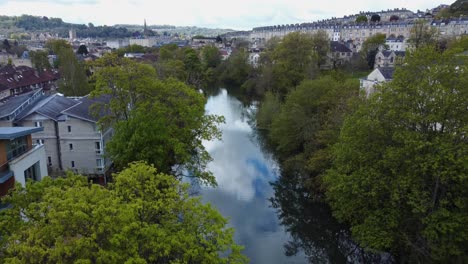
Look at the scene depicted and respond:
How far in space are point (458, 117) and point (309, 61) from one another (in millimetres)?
33956

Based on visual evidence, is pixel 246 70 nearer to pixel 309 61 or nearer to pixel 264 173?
pixel 309 61

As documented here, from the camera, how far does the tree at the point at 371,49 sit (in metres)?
62.3

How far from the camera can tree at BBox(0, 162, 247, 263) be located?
789cm

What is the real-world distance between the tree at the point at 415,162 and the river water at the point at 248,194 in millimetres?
5204

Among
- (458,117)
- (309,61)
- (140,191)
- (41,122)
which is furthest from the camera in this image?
(309,61)

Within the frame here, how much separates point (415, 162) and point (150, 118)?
1261cm

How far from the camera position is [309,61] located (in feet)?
150

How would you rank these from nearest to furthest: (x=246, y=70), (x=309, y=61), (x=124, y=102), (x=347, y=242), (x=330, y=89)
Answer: (x=347, y=242)
(x=124, y=102)
(x=330, y=89)
(x=309, y=61)
(x=246, y=70)

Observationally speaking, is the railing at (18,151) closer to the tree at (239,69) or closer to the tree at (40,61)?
the tree at (40,61)

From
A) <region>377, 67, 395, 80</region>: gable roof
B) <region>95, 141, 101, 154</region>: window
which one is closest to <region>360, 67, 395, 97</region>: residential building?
<region>377, 67, 395, 80</region>: gable roof

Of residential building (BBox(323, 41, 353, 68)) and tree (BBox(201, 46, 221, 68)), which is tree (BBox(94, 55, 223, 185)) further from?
tree (BBox(201, 46, 221, 68))

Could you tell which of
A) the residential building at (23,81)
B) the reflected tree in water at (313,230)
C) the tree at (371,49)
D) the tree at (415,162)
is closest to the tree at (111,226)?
the tree at (415,162)

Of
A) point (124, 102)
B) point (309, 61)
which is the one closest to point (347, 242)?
point (124, 102)

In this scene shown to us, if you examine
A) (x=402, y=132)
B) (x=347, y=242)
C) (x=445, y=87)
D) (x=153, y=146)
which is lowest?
(x=347, y=242)
